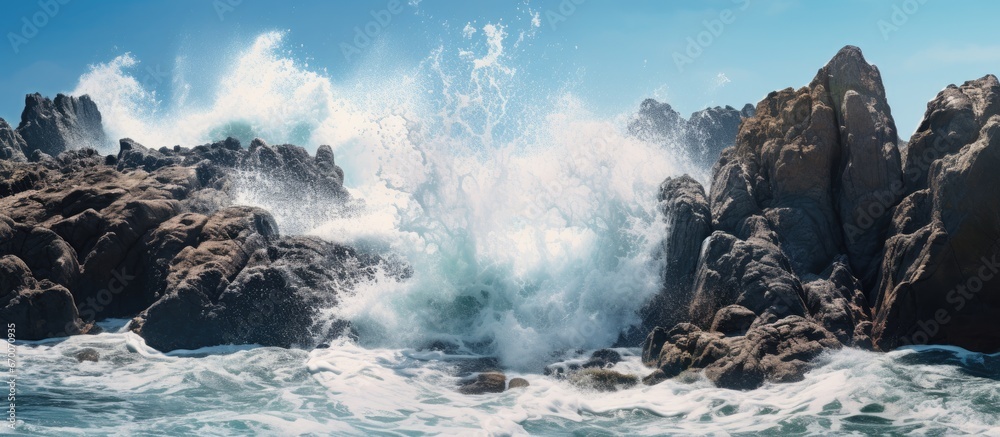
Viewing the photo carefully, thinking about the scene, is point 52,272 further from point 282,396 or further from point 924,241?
point 924,241

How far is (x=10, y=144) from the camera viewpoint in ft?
115

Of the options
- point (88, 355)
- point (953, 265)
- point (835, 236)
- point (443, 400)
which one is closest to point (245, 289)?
point (88, 355)

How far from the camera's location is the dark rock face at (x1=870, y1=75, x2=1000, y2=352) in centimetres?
1311

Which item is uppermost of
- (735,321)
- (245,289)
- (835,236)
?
(835,236)

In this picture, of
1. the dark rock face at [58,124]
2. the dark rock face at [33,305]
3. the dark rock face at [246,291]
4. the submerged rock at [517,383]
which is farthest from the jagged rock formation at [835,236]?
the dark rock face at [58,124]

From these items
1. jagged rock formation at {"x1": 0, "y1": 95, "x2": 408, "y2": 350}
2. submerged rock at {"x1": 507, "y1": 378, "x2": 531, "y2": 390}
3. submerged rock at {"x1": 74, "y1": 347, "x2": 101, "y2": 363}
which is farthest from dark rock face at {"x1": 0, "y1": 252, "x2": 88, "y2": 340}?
submerged rock at {"x1": 507, "y1": 378, "x2": 531, "y2": 390}

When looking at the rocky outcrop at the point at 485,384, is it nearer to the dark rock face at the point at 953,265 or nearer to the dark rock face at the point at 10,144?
the dark rock face at the point at 953,265

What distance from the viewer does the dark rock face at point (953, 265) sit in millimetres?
13109

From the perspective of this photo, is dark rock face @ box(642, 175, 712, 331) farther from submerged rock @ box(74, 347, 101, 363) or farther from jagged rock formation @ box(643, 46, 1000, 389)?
submerged rock @ box(74, 347, 101, 363)

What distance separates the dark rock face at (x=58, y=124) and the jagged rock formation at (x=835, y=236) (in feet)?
109

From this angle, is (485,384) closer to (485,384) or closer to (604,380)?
(485,384)

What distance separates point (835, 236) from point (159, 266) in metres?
14.3

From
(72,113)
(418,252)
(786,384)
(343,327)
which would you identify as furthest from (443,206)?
(72,113)

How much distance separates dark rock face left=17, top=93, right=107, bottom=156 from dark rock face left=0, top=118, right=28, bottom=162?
0.60 meters
